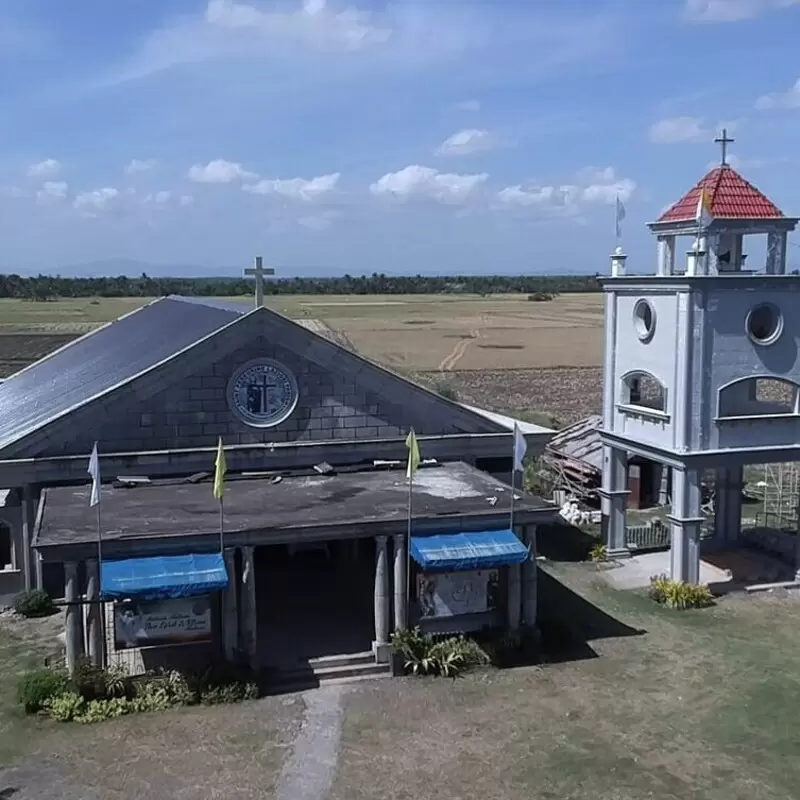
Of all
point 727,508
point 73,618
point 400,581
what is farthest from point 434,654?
point 727,508

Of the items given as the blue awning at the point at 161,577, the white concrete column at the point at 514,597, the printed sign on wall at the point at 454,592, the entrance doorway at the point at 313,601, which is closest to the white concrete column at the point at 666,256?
the white concrete column at the point at 514,597

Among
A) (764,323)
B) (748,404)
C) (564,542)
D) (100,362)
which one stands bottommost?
(564,542)

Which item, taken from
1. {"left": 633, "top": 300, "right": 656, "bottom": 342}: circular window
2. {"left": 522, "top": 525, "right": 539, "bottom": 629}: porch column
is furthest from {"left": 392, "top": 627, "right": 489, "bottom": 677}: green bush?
{"left": 633, "top": 300, "right": 656, "bottom": 342}: circular window

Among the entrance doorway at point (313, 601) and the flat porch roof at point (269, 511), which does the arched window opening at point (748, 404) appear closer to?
the flat porch roof at point (269, 511)

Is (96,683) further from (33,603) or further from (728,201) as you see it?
(728,201)

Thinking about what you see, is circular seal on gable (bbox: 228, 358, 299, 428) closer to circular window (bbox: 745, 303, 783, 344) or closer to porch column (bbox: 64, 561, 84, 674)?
porch column (bbox: 64, 561, 84, 674)

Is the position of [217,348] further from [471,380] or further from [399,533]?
[471,380]
